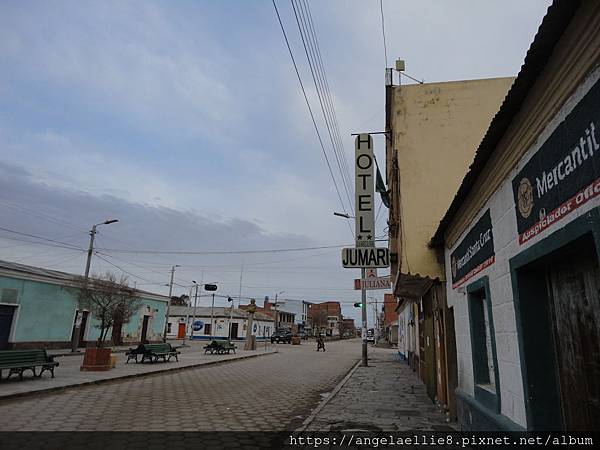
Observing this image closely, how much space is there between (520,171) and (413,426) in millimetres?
5209

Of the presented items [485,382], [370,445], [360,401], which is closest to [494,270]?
[485,382]

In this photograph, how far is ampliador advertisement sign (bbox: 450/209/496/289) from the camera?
4977 millimetres

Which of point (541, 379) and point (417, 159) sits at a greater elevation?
point (417, 159)

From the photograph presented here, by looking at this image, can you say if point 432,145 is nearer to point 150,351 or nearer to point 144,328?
point 150,351

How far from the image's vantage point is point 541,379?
3631 millimetres

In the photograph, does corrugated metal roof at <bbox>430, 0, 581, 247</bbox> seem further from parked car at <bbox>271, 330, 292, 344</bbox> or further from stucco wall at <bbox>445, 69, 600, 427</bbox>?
parked car at <bbox>271, 330, 292, 344</bbox>

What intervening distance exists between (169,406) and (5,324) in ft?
62.2

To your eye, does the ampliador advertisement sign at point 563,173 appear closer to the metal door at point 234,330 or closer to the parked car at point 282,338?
the parked car at point 282,338

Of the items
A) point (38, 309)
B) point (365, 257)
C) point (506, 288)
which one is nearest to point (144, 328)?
point (38, 309)

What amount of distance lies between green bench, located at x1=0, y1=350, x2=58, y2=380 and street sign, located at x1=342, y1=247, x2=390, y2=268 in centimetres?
945

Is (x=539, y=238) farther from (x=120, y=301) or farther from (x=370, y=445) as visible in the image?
(x=120, y=301)

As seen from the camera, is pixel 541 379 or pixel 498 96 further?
pixel 498 96

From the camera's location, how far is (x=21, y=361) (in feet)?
37.0

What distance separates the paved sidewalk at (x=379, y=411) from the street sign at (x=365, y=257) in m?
3.13
